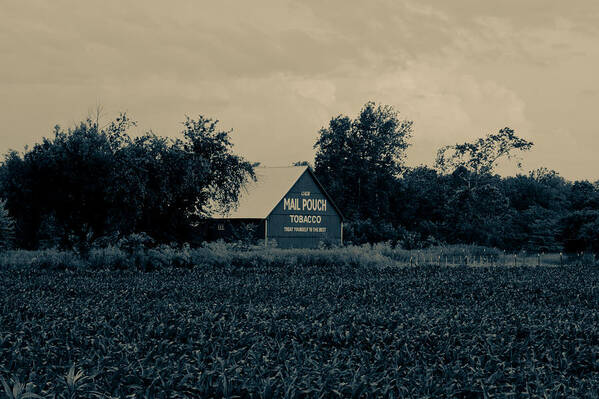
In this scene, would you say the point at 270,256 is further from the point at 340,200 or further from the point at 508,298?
the point at 340,200

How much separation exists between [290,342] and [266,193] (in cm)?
4700

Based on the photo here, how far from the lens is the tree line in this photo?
35656mm

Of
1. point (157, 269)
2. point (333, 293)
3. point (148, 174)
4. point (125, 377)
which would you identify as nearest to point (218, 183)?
point (148, 174)

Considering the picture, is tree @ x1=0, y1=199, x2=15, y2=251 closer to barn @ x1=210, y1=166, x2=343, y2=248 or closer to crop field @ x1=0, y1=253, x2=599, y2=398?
barn @ x1=210, y1=166, x2=343, y2=248

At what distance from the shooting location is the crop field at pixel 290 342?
8.48 metres

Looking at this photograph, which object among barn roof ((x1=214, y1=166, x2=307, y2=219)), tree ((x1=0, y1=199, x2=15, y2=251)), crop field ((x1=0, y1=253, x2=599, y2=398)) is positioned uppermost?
barn roof ((x1=214, y1=166, x2=307, y2=219))

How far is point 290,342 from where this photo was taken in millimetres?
12641

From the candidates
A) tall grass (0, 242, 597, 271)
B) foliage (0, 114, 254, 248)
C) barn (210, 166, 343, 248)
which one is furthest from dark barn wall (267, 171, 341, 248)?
foliage (0, 114, 254, 248)

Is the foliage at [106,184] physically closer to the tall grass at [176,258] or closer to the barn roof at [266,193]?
the tall grass at [176,258]

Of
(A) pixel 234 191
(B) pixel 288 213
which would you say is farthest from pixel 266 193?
(A) pixel 234 191

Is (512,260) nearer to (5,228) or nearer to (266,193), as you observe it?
(266,193)

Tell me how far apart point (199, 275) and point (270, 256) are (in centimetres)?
962

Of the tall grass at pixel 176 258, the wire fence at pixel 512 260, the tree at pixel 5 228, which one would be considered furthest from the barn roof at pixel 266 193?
the tree at pixel 5 228

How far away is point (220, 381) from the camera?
8344 millimetres
